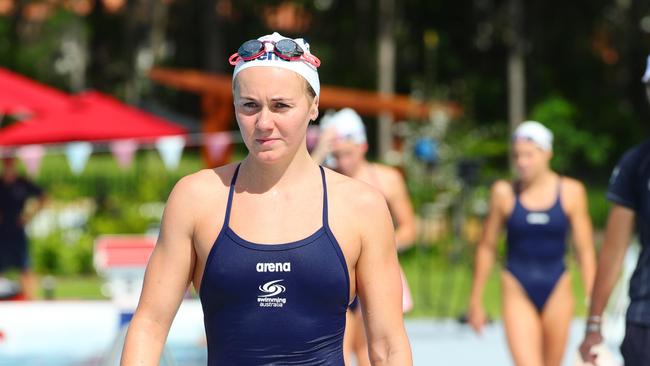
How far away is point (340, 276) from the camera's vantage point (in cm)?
307

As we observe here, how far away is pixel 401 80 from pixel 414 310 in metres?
27.6

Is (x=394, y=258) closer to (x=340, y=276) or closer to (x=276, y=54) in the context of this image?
(x=340, y=276)

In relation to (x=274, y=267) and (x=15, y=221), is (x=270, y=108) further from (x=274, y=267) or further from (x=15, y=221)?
(x=15, y=221)

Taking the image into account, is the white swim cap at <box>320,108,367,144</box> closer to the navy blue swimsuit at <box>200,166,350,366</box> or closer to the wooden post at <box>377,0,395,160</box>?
the navy blue swimsuit at <box>200,166,350,366</box>

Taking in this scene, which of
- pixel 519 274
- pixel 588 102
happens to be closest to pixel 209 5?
pixel 588 102

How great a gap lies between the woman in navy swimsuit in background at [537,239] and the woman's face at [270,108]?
4.77 m

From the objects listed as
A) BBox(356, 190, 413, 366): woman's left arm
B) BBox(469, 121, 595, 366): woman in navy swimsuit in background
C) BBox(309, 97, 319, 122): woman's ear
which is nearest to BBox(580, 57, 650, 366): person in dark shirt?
BBox(356, 190, 413, 366): woman's left arm

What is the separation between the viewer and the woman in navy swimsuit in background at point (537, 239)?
7715mm

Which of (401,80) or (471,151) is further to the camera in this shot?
(401,80)

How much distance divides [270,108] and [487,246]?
529 cm

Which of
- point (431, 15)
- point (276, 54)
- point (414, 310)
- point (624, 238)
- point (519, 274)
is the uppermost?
point (431, 15)

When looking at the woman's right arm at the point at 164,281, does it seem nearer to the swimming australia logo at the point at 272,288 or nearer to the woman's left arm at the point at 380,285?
the swimming australia logo at the point at 272,288

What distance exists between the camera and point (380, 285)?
3176 millimetres

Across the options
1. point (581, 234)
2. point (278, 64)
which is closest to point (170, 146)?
point (581, 234)
